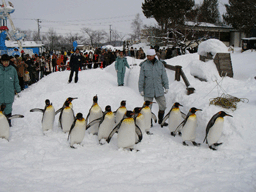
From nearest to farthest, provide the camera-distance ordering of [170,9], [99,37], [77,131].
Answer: [77,131], [170,9], [99,37]

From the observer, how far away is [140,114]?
4426 mm

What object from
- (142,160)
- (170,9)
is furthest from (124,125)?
(170,9)

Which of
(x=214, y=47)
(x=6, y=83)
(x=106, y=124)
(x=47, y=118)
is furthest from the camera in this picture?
(x=214, y=47)

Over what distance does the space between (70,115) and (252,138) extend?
3519 millimetres

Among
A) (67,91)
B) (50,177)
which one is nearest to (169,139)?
(50,177)

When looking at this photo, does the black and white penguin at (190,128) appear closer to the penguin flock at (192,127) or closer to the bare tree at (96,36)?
the penguin flock at (192,127)

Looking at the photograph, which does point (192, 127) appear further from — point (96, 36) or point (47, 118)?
point (96, 36)

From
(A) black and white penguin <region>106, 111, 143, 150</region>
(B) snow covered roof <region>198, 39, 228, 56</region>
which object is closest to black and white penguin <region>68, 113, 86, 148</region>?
(A) black and white penguin <region>106, 111, 143, 150</region>

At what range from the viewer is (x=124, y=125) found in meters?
3.71

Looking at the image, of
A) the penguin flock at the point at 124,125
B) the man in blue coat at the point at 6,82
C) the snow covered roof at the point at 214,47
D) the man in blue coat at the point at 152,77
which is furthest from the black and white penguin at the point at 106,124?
the snow covered roof at the point at 214,47

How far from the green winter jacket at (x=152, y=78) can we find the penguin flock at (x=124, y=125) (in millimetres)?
347

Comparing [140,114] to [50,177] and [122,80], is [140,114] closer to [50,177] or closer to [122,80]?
[50,177]

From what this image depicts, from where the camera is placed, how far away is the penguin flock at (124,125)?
3.75 m

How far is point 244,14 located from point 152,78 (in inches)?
1037
